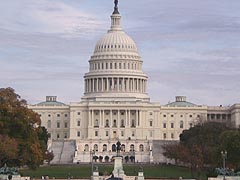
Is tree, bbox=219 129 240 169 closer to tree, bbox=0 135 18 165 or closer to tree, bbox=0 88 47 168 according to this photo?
tree, bbox=0 88 47 168

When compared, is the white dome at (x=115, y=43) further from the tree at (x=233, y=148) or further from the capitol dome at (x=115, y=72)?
the tree at (x=233, y=148)

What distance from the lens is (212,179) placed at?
3278 inches

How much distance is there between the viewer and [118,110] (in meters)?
184

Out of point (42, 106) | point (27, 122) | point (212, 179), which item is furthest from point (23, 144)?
point (42, 106)

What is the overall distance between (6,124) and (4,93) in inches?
153

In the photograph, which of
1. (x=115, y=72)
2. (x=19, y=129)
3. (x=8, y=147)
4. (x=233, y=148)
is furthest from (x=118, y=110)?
(x=8, y=147)

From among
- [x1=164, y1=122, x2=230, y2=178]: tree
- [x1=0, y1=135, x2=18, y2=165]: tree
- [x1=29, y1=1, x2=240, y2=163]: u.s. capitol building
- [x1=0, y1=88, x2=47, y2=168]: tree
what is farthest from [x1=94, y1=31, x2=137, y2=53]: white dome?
[x1=0, y1=135, x2=18, y2=165]: tree

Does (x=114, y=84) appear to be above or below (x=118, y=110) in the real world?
above

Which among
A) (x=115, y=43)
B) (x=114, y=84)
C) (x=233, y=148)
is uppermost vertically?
(x=115, y=43)

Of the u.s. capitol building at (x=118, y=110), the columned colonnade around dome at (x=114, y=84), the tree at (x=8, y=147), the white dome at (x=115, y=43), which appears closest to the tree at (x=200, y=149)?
the tree at (x=8, y=147)

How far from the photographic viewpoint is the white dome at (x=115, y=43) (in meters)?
191

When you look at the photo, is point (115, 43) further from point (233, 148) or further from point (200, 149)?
point (233, 148)

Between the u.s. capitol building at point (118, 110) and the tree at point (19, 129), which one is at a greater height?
the u.s. capitol building at point (118, 110)

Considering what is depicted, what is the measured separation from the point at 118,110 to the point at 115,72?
8805 millimetres
